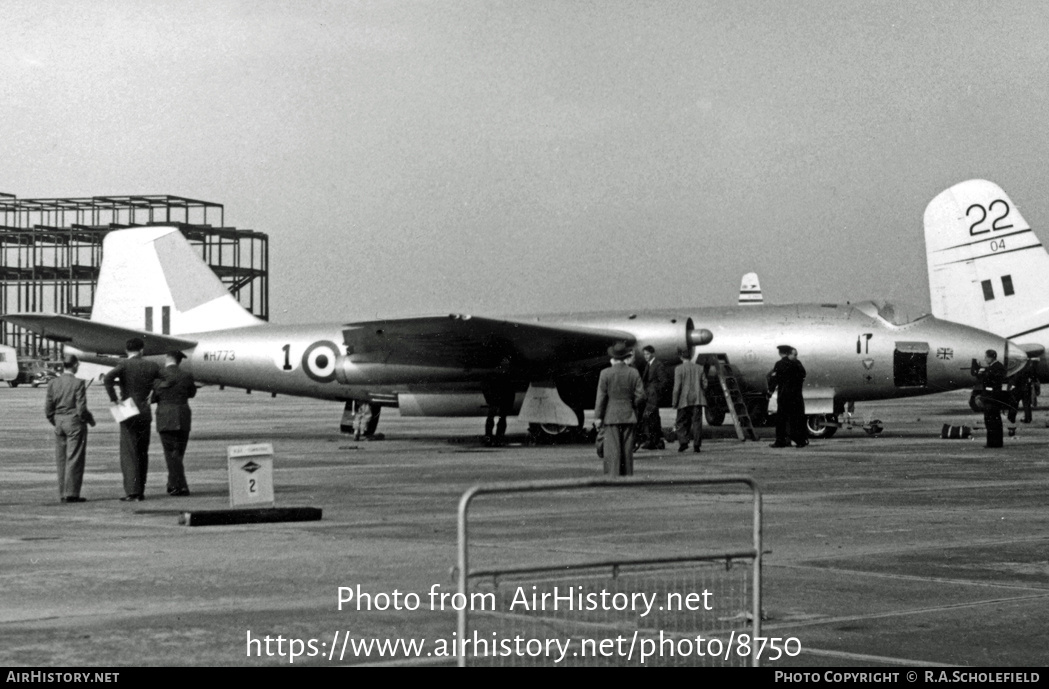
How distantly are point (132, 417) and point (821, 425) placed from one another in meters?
16.8

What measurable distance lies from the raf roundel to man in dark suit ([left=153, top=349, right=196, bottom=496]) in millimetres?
11657

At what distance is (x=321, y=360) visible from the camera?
28688mm

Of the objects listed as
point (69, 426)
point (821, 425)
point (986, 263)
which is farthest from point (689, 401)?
point (986, 263)

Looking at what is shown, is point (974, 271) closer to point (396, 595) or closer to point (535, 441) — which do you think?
point (535, 441)

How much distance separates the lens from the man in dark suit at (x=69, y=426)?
50.5 ft

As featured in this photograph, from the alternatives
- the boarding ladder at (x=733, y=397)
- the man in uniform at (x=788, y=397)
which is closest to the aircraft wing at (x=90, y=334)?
the boarding ladder at (x=733, y=397)

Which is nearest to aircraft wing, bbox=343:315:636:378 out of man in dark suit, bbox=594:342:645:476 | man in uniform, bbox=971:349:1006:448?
man in uniform, bbox=971:349:1006:448

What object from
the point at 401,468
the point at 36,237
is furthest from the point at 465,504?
the point at 36,237

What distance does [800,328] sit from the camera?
90.1 ft

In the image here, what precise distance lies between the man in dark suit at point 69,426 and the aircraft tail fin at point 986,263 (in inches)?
1156

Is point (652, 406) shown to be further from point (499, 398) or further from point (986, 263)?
point (986, 263)

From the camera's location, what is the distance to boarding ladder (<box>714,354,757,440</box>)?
1077 inches

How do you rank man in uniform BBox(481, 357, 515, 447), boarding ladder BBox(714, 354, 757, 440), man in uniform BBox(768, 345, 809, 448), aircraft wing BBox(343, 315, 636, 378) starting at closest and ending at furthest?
man in uniform BBox(768, 345, 809, 448)
aircraft wing BBox(343, 315, 636, 378)
man in uniform BBox(481, 357, 515, 447)
boarding ladder BBox(714, 354, 757, 440)

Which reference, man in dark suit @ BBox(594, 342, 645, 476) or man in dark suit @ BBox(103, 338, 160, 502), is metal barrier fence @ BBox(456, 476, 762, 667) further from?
man in dark suit @ BBox(103, 338, 160, 502)
